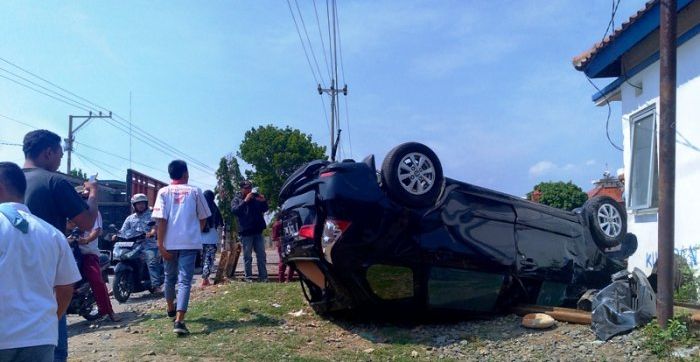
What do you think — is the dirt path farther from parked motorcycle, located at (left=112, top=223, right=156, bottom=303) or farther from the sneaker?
parked motorcycle, located at (left=112, top=223, right=156, bottom=303)

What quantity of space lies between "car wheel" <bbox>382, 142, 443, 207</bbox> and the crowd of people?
204 cm

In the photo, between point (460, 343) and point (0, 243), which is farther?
point (460, 343)

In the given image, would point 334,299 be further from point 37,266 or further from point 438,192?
point 37,266

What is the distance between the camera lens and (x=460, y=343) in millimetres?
6047

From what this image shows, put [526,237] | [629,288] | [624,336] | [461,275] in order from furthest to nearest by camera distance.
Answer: [526,237], [461,275], [629,288], [624,336]

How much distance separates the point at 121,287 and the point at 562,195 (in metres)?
34.1

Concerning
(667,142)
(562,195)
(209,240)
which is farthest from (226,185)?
(562,195)

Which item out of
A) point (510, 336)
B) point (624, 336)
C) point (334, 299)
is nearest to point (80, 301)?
point (334, 299)

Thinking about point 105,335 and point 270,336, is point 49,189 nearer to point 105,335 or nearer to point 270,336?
point 270,336

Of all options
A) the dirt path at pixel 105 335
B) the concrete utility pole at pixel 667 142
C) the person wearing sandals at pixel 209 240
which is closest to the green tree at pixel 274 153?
the person wearing sandals at pixel 209 240

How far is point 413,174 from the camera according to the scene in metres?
6.27

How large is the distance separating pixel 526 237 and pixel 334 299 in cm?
220

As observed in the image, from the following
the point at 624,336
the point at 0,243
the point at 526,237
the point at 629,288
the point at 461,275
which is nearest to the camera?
the point at 0,243

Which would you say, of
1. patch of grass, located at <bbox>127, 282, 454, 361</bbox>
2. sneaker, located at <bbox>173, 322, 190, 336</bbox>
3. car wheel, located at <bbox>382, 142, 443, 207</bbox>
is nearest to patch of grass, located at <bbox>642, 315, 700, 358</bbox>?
patch of grass, located at <bbox>127, 282, 454, 361</bbox>
